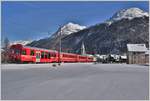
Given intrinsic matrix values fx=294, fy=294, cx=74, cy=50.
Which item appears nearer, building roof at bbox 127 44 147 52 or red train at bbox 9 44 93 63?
red train at bbox 9 44 93 63

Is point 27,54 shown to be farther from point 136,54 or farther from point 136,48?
point 136,48

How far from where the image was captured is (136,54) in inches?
3573

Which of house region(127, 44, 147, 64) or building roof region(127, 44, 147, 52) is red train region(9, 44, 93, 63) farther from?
building roof region(127, 44, 147, 52)

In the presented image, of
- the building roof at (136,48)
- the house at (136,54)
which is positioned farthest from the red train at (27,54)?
the building roof at (136,48)

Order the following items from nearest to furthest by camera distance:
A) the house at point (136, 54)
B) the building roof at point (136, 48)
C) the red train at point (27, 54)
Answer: the red train at point (27, 54) → the house at point (136, 54) → the building roof at point (136, 48)

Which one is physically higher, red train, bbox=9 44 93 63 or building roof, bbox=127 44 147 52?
building roof, bbox=127 44 147 52

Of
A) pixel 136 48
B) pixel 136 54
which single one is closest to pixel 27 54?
pixel 136 54

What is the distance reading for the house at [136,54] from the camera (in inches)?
3319

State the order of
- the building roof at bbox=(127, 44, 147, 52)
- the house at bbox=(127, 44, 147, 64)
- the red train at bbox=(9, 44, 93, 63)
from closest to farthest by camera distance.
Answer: the red train at bbox=(9, 44, 93, 63) → the house at bbox=(127, 44, 147, 64) → the building roof at bbox=(127, 44, 147, 52)

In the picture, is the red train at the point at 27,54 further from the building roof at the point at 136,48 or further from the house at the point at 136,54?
the building roof at the point at 136,48

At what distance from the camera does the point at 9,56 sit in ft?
133

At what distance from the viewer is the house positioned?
8430 cm

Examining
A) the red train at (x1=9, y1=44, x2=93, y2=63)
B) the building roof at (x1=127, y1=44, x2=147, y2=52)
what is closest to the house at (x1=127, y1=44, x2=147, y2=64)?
the building roof at (x1=127, y1=44, x2=147, y2=52)

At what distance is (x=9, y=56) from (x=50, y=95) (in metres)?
32.4
